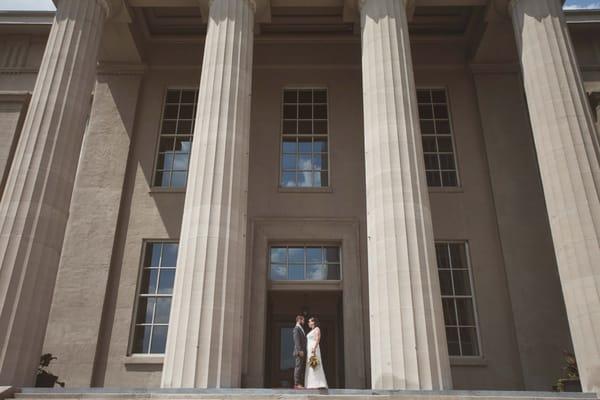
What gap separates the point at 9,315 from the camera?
10.7 metres

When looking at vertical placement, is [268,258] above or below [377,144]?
below

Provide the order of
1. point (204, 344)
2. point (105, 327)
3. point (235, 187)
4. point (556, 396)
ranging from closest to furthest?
point (556, 396) < point (204, 344) < point (235, 187) < point (105, 327)

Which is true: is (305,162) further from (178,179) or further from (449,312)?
(449,312)

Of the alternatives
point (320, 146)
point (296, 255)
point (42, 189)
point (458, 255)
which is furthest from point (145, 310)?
point (458, 255)

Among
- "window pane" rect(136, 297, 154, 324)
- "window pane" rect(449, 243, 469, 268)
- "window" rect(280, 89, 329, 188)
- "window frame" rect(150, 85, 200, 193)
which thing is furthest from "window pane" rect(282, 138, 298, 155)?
"window pane" rect(136, 297, 154, 324)

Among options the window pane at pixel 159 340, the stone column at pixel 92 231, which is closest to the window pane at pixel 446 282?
the window pane at pixel 159 340

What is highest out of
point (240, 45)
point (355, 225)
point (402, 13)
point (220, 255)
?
point (402, 13)

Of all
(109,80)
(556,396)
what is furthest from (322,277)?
(109,80)

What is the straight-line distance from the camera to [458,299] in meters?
15.4

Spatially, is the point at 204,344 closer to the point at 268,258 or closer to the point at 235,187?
the point at 235,187

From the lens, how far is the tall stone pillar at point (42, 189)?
35.6ft

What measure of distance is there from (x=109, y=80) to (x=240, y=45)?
7174 mm

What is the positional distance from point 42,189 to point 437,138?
11.9m

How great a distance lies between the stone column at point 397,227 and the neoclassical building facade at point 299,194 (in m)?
0.04
